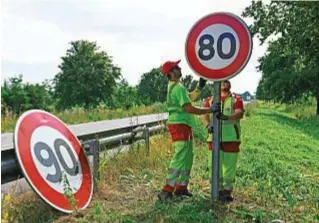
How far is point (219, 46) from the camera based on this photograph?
5859mm

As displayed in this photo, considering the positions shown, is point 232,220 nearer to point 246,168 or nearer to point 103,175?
point 103,175

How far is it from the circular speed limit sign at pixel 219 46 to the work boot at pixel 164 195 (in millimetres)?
1516

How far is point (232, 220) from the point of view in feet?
17.9

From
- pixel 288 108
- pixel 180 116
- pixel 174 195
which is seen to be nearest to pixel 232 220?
pixel 174 195

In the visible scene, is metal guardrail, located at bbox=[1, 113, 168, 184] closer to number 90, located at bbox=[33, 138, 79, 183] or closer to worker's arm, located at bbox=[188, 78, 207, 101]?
number 90, located at bbox=[33, 138, 79, 183]

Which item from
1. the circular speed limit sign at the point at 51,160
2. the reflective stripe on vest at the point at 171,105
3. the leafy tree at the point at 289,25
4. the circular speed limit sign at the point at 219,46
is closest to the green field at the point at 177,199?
the circular speed limit sign at the point at 51,160

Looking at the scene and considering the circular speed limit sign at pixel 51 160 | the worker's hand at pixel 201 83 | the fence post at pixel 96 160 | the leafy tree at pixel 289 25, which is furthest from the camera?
the leafy tree at pixel 289 25

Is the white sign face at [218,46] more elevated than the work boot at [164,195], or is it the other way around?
the white sign face at [218,46]

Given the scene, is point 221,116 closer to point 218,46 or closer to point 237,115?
point 237,115

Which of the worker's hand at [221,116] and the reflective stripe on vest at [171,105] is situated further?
the reflective stripe on vest at [171,105]

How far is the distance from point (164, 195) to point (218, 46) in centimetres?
193

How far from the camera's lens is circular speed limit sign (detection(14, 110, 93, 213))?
206 inches

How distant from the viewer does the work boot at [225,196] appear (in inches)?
246

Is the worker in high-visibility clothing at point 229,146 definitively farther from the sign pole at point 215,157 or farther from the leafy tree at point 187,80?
the leafy tree at point 187,80
